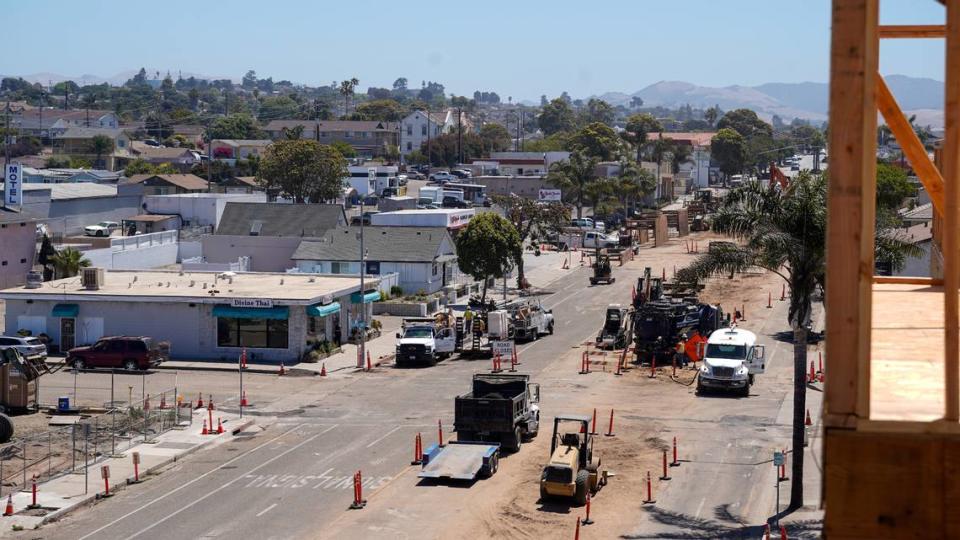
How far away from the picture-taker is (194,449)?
111 ft

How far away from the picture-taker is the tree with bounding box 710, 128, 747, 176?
563 feet

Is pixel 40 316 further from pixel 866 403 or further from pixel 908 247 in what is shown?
pixel 866 403

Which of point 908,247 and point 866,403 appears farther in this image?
point 908,247

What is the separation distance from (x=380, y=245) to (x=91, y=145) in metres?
123

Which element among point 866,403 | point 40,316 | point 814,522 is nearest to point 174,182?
point 40,316

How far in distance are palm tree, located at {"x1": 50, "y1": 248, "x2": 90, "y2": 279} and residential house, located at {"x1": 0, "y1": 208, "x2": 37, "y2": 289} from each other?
395 cm

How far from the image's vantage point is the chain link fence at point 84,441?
1196 inches

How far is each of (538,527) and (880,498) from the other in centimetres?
2074

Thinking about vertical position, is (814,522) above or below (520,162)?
below

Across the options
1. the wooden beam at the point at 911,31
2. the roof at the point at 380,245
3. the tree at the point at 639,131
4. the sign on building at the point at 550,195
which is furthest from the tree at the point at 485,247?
the tree at the point at 639,131

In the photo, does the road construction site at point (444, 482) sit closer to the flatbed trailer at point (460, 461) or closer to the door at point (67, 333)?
the flatbed trailer at point (460, 461)

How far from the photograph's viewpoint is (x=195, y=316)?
49.7m

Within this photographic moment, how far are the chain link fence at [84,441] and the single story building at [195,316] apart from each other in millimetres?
9916

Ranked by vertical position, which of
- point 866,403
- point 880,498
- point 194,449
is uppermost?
point 866,403
